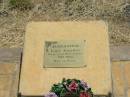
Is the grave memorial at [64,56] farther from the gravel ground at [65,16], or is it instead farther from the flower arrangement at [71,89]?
the gravel ground at [65,16]

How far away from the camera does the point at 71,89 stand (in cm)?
421

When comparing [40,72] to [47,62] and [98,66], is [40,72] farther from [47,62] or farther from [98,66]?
[98,66]

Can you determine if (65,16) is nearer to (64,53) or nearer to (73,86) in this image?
(64,53)

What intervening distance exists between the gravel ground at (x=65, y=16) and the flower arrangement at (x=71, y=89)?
1.66m

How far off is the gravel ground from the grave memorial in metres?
1.00

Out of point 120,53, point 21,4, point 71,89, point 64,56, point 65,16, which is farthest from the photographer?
point 21,4

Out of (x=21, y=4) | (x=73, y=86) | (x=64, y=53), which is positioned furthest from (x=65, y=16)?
(x=73, y=86)

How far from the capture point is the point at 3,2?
6.58 metres

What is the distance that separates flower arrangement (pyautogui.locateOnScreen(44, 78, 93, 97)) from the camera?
420cm

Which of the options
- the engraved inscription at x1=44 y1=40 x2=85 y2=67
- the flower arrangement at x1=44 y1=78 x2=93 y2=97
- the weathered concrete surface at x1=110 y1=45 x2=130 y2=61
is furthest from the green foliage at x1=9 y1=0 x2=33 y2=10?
the flower arrangement at x1=44 y1=78 x2=93 y2=97

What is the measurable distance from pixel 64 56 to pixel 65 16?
1669mm

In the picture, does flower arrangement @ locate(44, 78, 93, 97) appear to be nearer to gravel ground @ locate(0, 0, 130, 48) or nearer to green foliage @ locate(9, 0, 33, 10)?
gravel ground @ locate(0, 0, 130, 48)

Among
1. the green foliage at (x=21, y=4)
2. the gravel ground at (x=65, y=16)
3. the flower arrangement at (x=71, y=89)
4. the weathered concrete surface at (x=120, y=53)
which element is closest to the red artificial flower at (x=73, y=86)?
the flower arrangement at (x=71, y=89)

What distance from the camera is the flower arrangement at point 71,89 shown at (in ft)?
13.8
